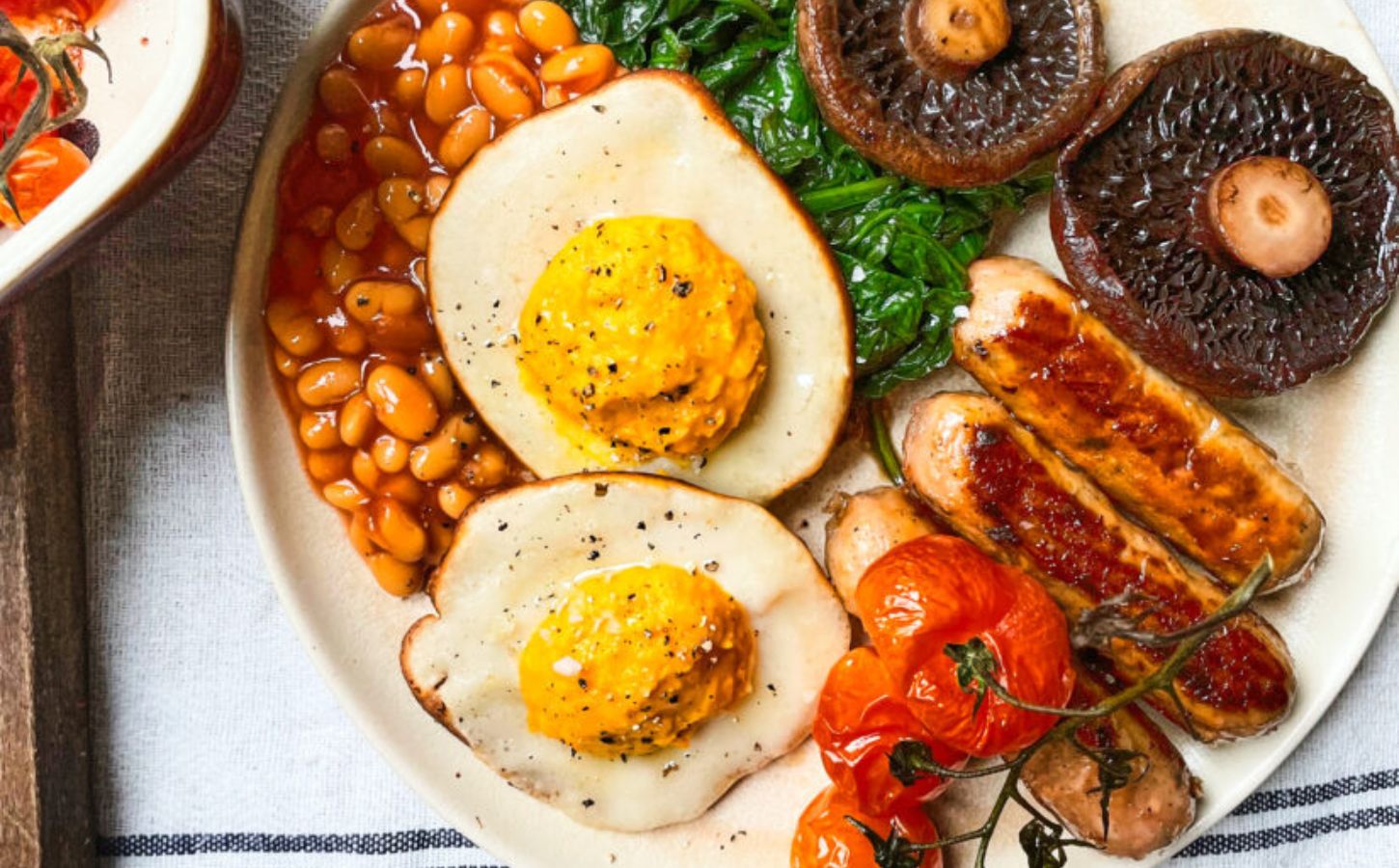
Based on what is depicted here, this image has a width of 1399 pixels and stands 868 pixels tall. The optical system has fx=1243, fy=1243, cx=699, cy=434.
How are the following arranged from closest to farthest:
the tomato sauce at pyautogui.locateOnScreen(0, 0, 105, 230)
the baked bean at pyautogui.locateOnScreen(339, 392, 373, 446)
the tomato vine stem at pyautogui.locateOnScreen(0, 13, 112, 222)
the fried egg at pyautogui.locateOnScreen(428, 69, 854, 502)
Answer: the tomato vine stem at pyautogui.locateOnScreen(0, 13, 112, 222)
the tomato sauce at pyautogui.locateOnScreen(0, 0, 105, 230)
the fried egg at pyautogui.locateOnScreen(428, 69, 854, 502)
the baked bean at pyautogui.locateOnScreen(339, 392, 373, 446)

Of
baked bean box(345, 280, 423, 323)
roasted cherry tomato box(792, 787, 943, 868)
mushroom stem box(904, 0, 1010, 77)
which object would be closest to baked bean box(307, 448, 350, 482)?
baked bean box(345, 280, 423, 323)

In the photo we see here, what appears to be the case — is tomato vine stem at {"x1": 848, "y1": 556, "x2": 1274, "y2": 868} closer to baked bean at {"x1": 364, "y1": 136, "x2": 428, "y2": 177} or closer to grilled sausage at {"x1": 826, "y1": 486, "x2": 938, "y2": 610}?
grilled sausage at {"x1": 826, "y1": 486, "x2": 938, "y2": 610}

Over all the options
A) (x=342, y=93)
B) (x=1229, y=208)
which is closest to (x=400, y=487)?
(x=342, y=93)

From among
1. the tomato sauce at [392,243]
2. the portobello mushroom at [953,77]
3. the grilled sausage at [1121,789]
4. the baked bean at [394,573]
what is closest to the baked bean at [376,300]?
the tomato sauce at [392,243]

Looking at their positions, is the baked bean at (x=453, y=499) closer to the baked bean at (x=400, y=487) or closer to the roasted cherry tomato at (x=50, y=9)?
the baked bean at (x=400, y=487)

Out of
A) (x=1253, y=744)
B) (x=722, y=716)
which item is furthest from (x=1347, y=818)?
(x=722, y=716)

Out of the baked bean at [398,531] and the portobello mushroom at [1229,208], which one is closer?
the portobello mushroom at [1229,208]

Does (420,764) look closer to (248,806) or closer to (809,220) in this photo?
(248,806)
